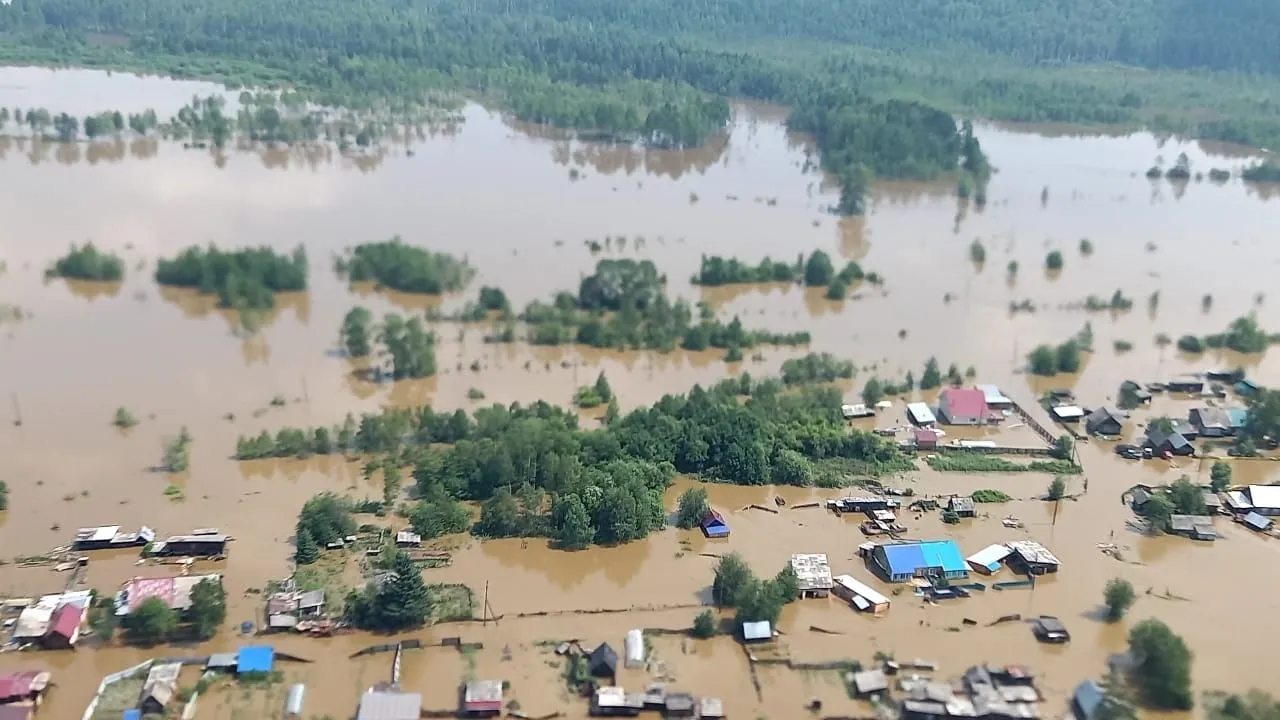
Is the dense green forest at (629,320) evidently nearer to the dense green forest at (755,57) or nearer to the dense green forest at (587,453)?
the dense green forest at (587,453)

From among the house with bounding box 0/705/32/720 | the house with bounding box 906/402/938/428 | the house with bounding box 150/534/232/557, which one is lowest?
the house with bounding box 0/705/32/720

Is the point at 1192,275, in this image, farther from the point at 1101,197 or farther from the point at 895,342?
the point at 895,342

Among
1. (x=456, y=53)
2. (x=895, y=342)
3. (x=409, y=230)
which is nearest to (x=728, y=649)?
(x=895, y=342)

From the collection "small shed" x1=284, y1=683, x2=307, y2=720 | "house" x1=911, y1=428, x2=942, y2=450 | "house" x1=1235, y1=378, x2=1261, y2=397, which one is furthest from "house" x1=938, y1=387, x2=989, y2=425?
"small shed" x1=284, y1=683, x2=307, y2=720

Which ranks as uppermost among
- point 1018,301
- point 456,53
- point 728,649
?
point 456,53

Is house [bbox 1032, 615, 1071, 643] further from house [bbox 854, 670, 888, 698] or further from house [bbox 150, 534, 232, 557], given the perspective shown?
house [bbox 150, 534, 232, 557]

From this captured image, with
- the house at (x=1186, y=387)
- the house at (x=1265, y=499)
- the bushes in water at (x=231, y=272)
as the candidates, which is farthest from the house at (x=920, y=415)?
the bushes in water at (x=231, y=272)

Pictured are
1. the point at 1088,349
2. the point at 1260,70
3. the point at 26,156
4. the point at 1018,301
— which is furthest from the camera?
the point at 1260,70

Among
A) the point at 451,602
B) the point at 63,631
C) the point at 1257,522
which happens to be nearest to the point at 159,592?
the point at 63,631
